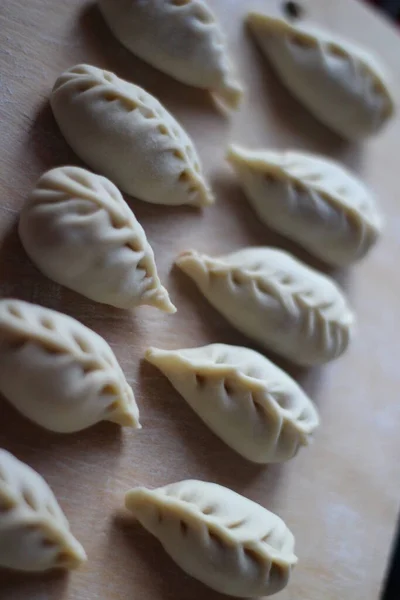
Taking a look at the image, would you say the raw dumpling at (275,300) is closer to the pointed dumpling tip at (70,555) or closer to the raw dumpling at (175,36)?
the raw dumpling at (175,36)

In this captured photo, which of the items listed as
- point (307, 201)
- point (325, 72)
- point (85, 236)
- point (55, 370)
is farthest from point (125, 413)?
point (325, 72)

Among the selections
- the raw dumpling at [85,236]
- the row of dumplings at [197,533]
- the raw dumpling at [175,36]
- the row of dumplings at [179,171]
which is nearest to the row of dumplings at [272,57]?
the raw dumpling at [175,36]

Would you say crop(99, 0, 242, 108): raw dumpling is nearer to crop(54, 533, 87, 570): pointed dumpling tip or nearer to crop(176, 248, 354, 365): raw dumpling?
crop(176, 248, 354, 365): raw dumpling

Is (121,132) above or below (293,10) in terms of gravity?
below

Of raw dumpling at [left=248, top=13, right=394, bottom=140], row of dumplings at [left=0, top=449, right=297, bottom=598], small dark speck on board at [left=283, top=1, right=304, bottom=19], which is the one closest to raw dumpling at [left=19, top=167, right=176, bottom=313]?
row of dumplings at [left=0, top=449, right=297, bottom=598]

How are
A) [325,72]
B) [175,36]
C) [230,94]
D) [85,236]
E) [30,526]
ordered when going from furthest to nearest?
[325,72] < [230,94] < [175,36] < [85,236] < [30,526]

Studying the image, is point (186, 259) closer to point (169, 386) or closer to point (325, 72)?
point (169, 386)

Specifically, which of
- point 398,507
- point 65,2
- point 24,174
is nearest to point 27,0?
point 65,2
